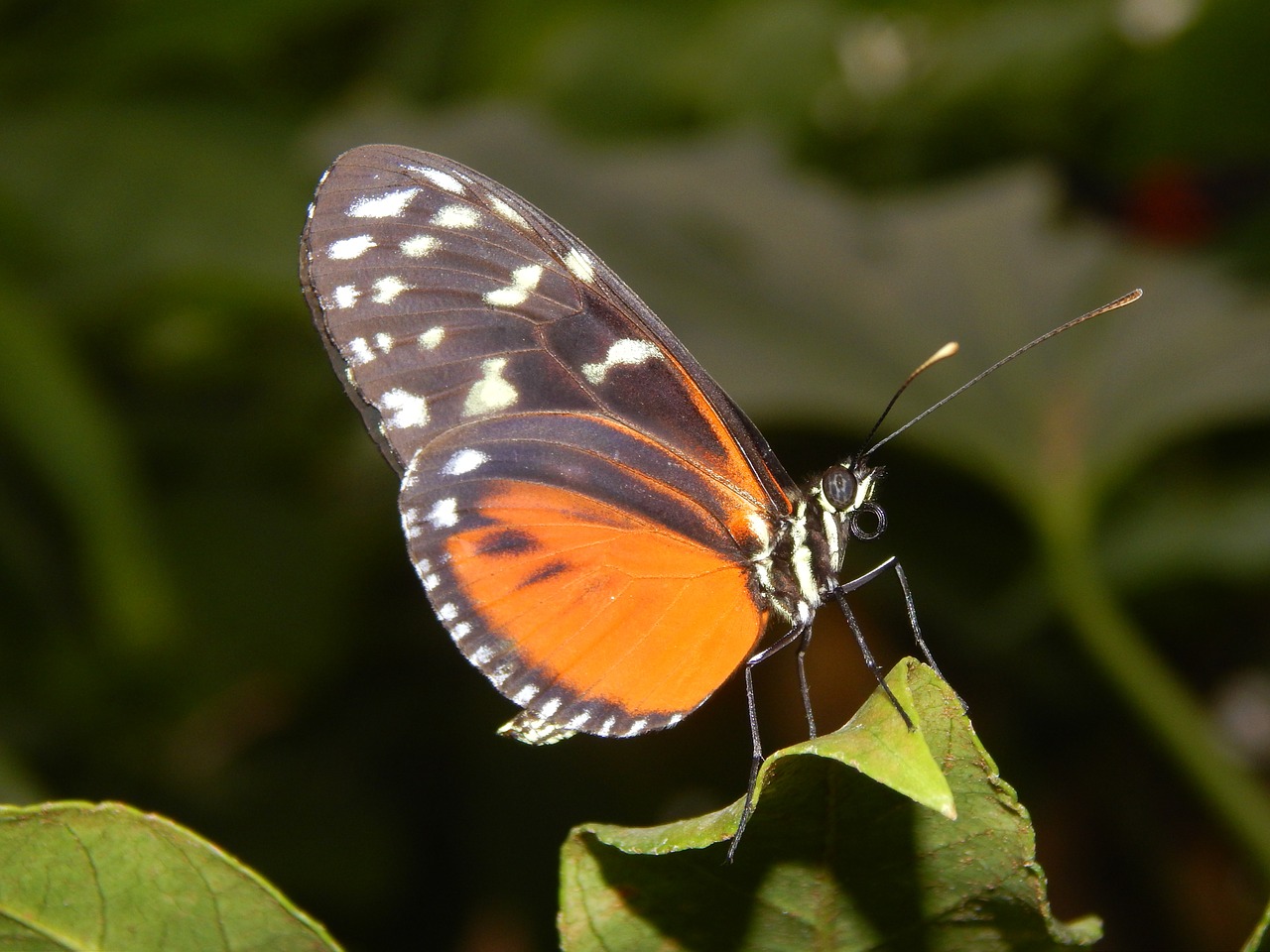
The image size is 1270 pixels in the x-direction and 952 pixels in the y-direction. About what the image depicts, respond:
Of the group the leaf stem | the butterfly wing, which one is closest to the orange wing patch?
the butterfly wing

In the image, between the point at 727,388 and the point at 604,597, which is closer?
the point at 604,597

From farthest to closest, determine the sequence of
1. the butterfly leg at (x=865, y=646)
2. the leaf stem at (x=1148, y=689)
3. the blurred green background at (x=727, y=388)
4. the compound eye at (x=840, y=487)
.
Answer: the blurred green background at (x=727, y=388), the leaf stem at (x=1148, y=689), the compound eye at (x=840, y=487), the butterfly leg at (x=865, y=646)

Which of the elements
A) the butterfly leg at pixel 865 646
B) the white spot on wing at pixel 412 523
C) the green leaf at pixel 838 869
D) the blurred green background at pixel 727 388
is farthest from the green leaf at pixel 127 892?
the blurred green background at pixel 727 388

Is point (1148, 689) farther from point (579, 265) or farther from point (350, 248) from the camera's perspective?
point (350, 248)

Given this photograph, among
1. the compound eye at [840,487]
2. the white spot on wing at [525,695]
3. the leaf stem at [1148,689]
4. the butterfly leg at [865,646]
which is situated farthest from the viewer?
the leaf stem at [1148,689]

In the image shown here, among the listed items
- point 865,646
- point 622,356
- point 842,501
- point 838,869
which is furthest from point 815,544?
point 838,869

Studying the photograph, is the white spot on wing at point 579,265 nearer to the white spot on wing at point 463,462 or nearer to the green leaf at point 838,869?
the white spot on wing at point 463,462

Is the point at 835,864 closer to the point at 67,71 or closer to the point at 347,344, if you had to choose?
the point at 347,344
